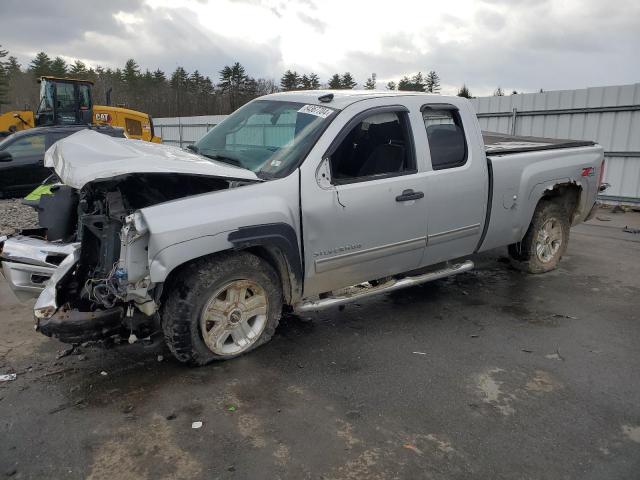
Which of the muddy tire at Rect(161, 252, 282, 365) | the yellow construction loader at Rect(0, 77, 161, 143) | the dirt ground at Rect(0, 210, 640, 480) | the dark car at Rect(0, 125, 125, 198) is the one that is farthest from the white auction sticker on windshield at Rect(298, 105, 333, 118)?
the yellow construction loader at Rect(0, 77, 161, 143)

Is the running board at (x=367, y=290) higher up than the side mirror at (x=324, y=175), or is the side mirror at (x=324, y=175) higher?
the side mirror at (x=324, y=175)

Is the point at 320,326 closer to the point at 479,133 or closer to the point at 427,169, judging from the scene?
the point at 427,169

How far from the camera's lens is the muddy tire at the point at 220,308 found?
134 inches

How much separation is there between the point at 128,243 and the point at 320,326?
1976 millimetres

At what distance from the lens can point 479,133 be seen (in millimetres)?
4816

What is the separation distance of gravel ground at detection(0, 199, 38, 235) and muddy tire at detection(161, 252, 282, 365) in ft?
19.4

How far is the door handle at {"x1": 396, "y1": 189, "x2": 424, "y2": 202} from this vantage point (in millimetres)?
4138

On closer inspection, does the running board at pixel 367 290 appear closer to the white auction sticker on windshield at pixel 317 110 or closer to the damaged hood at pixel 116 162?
the damaged hood at pixel 116 162

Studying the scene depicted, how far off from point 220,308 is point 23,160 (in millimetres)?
9274

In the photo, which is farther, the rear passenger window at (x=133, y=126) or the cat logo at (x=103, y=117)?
the rear passenger window at (x=133, y=126)

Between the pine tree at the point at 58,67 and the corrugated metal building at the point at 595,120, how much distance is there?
2458 inches

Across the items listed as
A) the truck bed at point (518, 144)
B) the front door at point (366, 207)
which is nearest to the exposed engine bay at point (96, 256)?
the front door at point (366, 207)

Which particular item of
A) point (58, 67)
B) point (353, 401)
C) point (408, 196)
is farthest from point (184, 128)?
point (58, 67)

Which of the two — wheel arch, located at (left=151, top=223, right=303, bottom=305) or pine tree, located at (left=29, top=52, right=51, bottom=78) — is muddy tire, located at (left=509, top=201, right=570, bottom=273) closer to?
wheel arch, located at (left=151, top=223, right=303, bottom=305)
